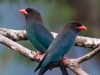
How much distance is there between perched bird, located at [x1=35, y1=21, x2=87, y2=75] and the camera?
4652mm

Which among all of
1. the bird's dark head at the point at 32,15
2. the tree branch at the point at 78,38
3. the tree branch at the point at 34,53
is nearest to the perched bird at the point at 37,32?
the bird's dark head at the point at 32,15

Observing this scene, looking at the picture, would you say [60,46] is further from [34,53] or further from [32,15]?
[32,15]

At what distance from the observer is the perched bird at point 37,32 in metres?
5.32

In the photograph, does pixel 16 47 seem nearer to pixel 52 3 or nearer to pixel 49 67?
pixel 49 67

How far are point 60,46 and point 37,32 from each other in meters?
0.61

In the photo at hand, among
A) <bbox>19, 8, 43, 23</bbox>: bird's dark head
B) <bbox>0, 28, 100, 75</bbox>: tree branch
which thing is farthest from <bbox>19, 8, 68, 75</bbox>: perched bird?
<bbox>0, 28, 100, 75</bbox>: tree branch

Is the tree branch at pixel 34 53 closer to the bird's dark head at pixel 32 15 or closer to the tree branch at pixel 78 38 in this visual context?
the tree branch at pixel 78 38

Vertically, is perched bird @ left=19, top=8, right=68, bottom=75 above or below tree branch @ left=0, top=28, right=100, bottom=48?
above

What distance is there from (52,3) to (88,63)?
4.14 ft

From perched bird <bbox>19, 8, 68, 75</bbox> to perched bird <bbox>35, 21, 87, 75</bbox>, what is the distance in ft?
0.87

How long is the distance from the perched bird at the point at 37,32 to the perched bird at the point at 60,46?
0.87 feet

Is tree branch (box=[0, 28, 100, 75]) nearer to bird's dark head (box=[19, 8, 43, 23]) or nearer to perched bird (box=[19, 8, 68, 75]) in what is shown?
perched bird (box=[19, 8, 68, 75])

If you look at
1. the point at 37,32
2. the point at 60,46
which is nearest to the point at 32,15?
the point at 37,32

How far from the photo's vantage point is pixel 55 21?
7855 millimetres
